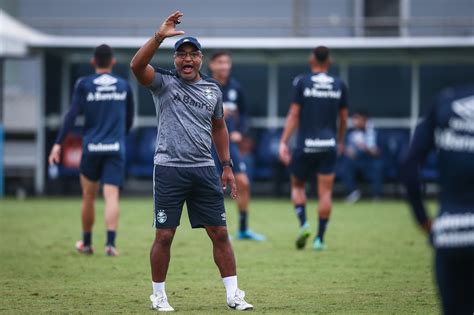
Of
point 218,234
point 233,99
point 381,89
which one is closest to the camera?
point 218,234

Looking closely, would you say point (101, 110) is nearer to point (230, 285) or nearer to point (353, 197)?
point (230, 285)

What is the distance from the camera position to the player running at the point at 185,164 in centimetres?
824

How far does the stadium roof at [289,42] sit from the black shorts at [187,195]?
707 inches

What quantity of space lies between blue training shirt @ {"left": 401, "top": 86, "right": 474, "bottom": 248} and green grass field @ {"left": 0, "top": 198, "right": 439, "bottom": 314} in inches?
127

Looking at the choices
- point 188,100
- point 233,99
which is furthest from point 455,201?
point 233,99

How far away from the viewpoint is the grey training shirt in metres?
8.24

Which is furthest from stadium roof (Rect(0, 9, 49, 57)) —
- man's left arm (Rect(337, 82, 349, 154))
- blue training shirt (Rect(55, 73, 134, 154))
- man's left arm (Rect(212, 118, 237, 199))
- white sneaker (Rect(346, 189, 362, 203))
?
man's left arm (Rect(212, 118, 237, 199))

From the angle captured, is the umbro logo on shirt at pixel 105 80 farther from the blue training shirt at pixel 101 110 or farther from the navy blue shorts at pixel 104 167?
the navy blue shorts at pixel 104 167

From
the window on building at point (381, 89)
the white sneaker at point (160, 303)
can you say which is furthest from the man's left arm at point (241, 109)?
the window on building at point (381, 89)

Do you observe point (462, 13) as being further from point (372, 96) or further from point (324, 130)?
point (324, 130)

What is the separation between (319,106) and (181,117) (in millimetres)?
5219

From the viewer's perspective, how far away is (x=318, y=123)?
13.3 meters

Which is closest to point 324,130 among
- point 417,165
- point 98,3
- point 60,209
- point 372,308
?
point 372,308

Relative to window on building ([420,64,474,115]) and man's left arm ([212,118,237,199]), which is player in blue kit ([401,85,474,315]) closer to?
man's left arm ([212,118,237,199])
